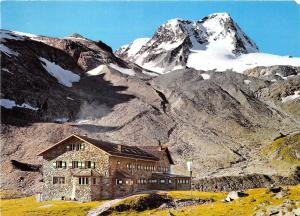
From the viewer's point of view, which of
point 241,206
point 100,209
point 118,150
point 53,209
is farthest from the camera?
point 118,150

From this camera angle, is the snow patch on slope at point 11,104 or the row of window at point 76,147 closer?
the row of window at point 76,147

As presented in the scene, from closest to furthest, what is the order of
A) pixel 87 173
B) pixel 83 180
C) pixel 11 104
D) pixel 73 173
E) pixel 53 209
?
pixel 53 209 → pixel 87 173 → pixel 83 180 → pixel 73 173 → pixel 11 104

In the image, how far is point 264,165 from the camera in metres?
151

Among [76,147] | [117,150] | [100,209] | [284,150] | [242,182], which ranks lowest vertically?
[100,209]

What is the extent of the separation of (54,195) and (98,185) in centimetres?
912

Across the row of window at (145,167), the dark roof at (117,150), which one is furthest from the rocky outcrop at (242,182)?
the dark roof at (117,150)

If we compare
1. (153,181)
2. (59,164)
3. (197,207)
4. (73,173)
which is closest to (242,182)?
(153,181)

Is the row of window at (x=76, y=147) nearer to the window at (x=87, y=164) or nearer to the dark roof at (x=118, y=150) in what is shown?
the dark roof at (x=118, y=150)

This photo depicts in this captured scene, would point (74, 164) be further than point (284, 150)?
No

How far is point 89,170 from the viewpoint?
80.7 meters

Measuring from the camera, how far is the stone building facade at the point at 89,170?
80125mm

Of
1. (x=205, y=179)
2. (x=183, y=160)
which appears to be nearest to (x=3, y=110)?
(x=183, y=160)

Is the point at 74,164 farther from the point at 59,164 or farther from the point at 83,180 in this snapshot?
the point at 83,180

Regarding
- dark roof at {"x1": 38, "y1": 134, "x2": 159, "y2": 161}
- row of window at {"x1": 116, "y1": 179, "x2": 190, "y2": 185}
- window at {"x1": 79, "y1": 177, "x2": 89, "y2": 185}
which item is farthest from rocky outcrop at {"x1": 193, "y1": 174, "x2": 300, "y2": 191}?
window at {"x1": 79, "y1": 177, "x2": 89, "y2": 185}
